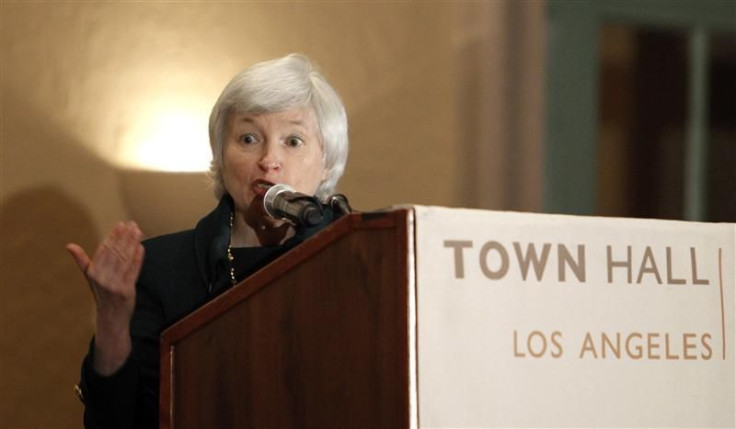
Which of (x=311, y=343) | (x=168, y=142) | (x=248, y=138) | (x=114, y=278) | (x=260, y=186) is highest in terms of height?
(x=168, y=142)

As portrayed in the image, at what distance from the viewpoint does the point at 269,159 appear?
2.40 metres

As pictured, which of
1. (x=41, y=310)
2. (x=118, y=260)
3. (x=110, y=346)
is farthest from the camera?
Result: (x=41, y=310)

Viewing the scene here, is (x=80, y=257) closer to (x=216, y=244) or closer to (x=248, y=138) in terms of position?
(x=216, y=244)

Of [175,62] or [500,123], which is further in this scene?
Answer: [500,123]

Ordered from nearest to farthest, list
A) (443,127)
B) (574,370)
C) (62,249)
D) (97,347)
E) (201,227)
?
(574,370)
(97,347)
(201,227)
(62,249)
(443,127)

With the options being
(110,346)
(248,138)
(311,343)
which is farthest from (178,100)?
(311,343)

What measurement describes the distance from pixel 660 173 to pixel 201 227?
3.26 metres

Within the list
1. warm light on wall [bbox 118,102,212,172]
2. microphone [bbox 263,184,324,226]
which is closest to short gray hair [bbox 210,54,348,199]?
microphone [bbox 263,184,324,226]

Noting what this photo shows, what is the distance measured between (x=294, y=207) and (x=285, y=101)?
2.04ft

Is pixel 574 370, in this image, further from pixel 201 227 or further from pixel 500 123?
pixel 500 123

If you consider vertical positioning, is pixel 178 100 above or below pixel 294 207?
above

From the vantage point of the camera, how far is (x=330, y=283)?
5.09 feet

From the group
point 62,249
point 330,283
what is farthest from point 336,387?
point 62,249

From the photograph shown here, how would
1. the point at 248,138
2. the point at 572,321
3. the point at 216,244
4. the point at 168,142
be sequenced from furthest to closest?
the point at 168,142
the point at 248,138
the point at 216,244
the point at 572,321
